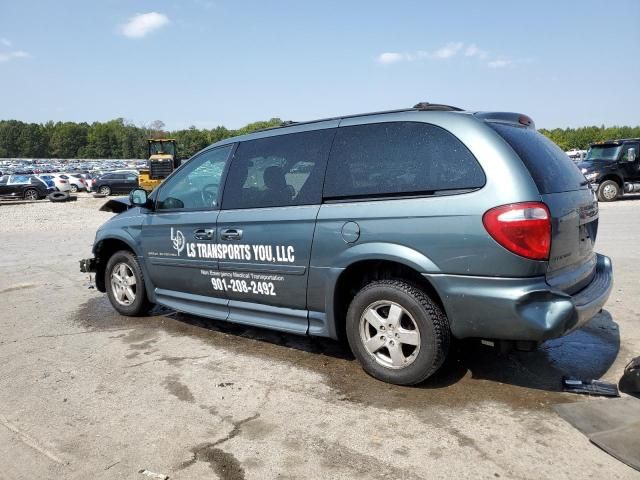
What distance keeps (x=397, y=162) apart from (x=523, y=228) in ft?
3.16

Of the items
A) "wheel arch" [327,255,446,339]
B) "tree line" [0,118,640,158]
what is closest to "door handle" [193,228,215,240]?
"wheel arch" [327,255,446,339]

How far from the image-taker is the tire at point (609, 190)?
60.3 ft

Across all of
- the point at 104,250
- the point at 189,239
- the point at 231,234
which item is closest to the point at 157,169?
the point at 104,250

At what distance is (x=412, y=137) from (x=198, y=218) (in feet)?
7.12

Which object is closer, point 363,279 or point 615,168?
point 363,279

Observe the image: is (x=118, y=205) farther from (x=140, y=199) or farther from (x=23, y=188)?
(x=23, y=188)

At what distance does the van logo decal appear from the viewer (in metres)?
4.88

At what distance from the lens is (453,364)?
158 inches

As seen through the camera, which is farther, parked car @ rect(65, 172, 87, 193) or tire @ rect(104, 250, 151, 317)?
parked car @ rect(65, 172, 87, 193)

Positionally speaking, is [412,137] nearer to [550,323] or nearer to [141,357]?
[550,323]

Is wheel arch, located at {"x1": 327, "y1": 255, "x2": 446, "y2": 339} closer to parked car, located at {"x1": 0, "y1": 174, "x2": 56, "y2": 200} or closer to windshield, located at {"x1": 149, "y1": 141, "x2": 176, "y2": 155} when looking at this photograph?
parked car, located at {"x1": 0, "y1": 174, "x2": 56, "y2": 200}

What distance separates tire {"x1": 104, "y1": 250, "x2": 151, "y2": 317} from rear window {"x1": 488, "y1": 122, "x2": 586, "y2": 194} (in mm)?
3875

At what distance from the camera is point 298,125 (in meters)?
4.36

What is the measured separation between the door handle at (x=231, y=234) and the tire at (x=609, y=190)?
1775cm
